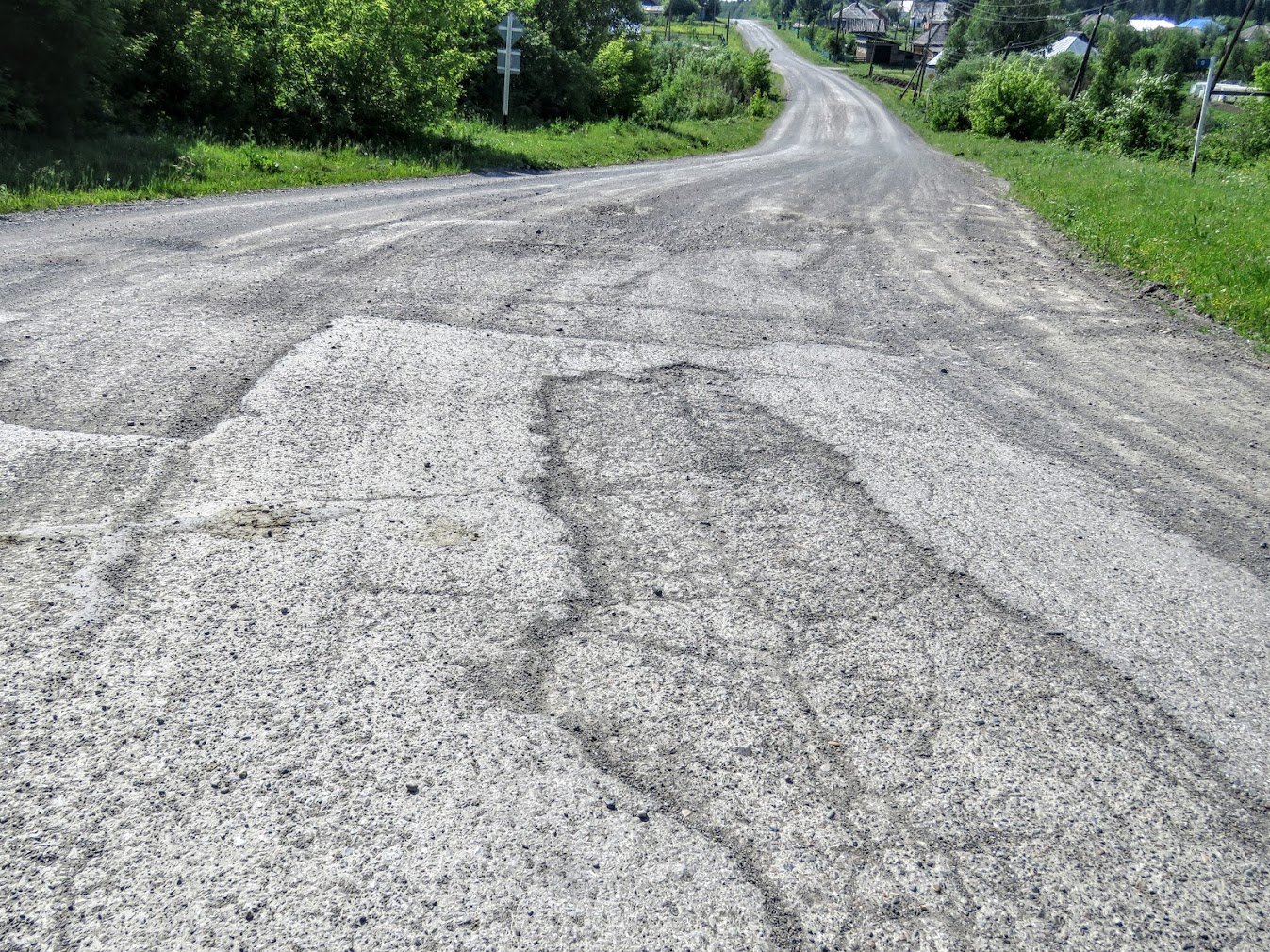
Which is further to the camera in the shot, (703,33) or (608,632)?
(703,33)

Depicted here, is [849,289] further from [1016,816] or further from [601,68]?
[601,68]

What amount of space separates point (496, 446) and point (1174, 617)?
309cm

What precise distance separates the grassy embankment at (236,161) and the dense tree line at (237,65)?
2.51ft

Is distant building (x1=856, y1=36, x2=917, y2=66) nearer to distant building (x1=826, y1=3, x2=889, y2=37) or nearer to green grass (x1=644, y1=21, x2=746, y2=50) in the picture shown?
green grass (x1=644, y1=21, x2=746, y2=50)

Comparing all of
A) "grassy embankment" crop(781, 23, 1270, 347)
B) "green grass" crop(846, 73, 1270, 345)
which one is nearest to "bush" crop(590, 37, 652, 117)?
"grassy embankment" crop(781, 23, 1270, 347)

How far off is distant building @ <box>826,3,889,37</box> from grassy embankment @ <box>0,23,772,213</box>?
96.7m

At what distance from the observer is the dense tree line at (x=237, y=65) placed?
12.8m

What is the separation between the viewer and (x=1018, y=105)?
37125 mm

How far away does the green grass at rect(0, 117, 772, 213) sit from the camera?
35.2 ft

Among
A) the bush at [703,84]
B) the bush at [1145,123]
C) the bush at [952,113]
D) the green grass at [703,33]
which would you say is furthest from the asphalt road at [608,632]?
the green grass at [703,33]

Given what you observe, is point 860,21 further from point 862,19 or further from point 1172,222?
point 1172,222

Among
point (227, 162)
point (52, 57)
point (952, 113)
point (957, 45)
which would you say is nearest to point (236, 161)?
point (227, 162)

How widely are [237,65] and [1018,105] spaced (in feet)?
104

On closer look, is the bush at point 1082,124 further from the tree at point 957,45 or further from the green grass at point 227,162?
the tree at point 957,45
